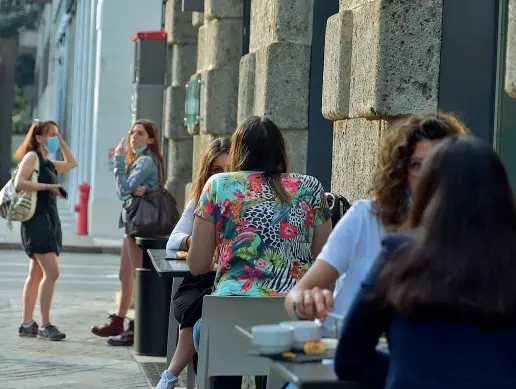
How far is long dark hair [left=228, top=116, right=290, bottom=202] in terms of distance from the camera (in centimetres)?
540

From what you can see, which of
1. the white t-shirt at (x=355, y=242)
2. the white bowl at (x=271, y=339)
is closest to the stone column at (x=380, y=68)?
the white t-shirt at (x=355, y=242)

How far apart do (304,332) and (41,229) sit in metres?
6.41

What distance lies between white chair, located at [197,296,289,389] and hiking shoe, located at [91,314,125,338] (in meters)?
4.98

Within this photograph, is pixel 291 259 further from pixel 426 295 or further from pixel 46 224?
pixel 46 224

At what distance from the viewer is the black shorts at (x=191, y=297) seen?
5.99 meters

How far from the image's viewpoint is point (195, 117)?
447 inches

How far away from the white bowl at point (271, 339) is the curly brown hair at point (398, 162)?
492 millimetres

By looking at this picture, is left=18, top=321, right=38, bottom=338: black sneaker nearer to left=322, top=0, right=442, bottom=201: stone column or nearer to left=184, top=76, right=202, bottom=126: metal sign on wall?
left=184, top=76, right=202, bottom=126: metal sign on wall

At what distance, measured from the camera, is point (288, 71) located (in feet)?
28.1

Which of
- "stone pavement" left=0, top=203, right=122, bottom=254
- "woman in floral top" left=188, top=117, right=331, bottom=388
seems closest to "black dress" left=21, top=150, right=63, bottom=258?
"woman in floral top" left=188, top=117, right=331, bottom=388

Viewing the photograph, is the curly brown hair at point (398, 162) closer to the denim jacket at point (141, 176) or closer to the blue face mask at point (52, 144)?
the denim jacket at point (141, 176)

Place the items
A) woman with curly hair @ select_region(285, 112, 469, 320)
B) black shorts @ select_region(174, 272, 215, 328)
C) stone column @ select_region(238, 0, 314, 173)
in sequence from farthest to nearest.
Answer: stone column @ select_region(238, 0, 314, 173) < black shorts @ select_region(174, 272, 215, 328) < woman with curly hair @ select_region(285, 112, 469, 320)

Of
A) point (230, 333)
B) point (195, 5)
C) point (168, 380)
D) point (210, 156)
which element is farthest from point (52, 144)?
point (230, 333)

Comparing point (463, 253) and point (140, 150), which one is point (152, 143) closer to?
point (140, 150)
